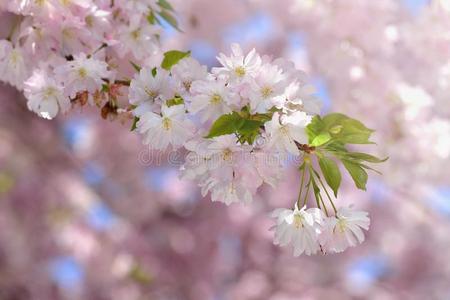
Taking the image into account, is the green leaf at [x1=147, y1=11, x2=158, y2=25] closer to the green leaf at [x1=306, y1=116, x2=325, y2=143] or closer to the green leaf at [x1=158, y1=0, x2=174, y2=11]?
the green leaf at [x1=158, y1=0, x2=174, y2=11]

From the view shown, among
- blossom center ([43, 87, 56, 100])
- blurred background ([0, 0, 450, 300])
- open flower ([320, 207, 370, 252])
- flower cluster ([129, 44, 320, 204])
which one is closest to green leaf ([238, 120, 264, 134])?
flower cluster ([129, 44, 320, 204])

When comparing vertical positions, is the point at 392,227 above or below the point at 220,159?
above

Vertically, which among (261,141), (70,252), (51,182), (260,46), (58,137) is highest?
(260,46)

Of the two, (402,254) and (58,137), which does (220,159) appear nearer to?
(58,137)

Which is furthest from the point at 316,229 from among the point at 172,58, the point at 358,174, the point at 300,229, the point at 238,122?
the point at 172,58

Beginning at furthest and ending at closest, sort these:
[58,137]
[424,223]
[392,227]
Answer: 1. [392,227]
2. [424,223]
3. [58,137]

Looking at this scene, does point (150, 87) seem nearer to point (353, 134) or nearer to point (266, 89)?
point (266, 89)

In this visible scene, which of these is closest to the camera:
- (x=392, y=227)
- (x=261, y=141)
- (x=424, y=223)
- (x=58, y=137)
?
(x=261, y=141)

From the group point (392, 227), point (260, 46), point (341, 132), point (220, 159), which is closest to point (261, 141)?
point (220, 159)
